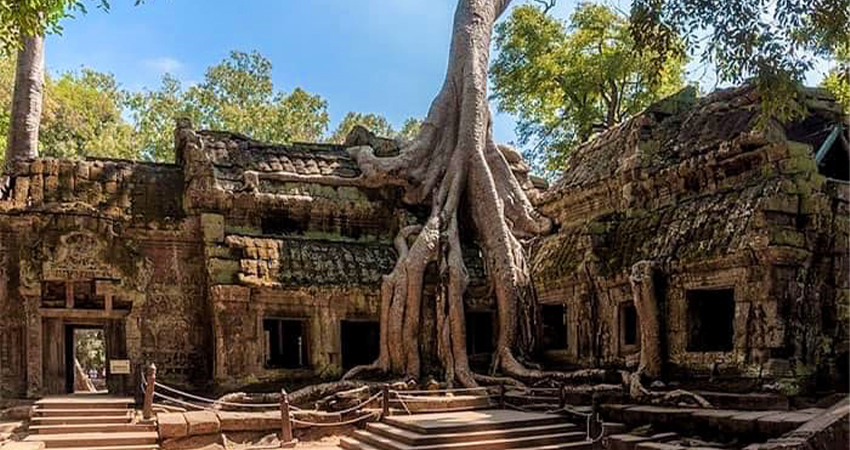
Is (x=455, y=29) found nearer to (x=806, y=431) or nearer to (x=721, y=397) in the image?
(x=721, y=397)

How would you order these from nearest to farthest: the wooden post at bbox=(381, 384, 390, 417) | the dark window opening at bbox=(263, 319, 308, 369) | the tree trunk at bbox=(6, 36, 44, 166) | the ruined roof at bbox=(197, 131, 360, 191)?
the wooden post at bbox=(381, 384, 390, 417) → the dark window opening at bbox=(263, 319, 308, 369) → the ruined roof at bbox=(197, 131, 360, 191) → the tree trunk at bbox=(6, 36, 44, 166)

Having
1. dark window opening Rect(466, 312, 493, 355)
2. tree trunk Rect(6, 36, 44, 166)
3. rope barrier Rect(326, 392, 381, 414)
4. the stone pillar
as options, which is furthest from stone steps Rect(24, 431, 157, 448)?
tree trunk Rect(6, 36, 44, 166)

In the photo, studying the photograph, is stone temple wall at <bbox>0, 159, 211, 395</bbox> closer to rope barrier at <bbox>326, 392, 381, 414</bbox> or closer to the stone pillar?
rope barrier at <bbox>326, 392, 381, 414</bbox>

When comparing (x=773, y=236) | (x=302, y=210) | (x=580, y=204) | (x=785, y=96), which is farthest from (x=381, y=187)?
(x=785, y=96)

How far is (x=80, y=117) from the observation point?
864 inches

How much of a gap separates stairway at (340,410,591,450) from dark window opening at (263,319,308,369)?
10.2ft

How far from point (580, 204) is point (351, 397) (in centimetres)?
539

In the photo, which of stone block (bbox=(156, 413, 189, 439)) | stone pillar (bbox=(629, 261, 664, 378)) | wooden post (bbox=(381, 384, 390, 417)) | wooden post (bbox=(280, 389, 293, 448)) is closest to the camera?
stone block (bbox=(156, 413, 189, 439))

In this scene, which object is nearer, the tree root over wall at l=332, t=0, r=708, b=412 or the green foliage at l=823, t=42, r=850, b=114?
the green foliage at l=823, t=42, r=850, b=114

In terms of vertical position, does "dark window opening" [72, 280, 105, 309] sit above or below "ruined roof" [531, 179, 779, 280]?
below

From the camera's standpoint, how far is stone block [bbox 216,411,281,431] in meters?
9.36

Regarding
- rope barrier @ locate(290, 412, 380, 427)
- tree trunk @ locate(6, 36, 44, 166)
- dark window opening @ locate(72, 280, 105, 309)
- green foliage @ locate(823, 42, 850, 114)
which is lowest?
rope barrier @ locate(290, 412, 380, 427)

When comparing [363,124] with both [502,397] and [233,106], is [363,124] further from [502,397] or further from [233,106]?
[502,397]

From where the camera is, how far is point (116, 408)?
9.50 meters
